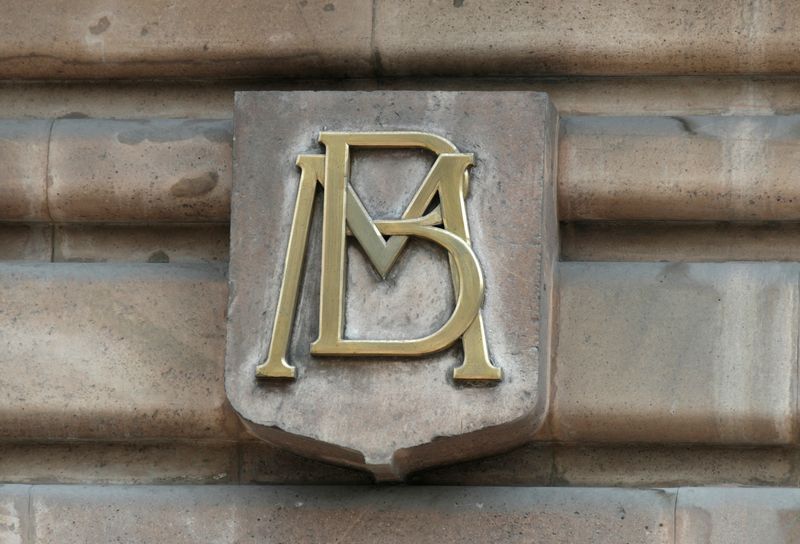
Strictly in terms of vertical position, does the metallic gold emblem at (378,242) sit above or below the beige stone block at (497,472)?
above

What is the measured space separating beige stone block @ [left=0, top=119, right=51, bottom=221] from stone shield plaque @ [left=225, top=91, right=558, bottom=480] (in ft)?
1.82

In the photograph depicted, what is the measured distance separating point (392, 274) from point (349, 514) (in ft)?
1.79

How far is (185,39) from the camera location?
5.03 meters

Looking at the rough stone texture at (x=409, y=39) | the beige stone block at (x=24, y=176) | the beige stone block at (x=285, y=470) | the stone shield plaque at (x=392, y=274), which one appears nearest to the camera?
the stone shield plaque at (x=392, y=274)

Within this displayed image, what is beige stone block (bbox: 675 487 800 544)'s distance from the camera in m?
4.59

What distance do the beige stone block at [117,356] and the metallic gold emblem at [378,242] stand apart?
302 mm

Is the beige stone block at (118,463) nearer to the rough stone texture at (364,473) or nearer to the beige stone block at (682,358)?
the rough stone texture at (364,473)

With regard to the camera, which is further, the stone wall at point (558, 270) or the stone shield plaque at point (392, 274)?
the stone wall at point (558, 270)

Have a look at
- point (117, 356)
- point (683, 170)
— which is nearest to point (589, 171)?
point (683, 170)

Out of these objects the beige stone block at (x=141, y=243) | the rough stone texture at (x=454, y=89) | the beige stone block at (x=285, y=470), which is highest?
the rough stone texture at (x=454, y=89)

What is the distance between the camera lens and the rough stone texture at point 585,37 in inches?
192

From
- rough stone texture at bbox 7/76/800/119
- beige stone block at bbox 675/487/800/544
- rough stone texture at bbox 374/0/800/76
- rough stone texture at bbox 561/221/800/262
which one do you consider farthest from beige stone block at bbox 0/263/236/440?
beige stone block at bbox 675/487/800/544

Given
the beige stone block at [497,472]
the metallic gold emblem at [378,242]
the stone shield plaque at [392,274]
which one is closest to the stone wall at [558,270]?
the beige stone block at [497,472]

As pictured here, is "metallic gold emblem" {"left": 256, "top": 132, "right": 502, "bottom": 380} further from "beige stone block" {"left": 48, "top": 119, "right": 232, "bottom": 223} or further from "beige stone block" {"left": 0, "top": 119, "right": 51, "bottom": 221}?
"beige stone block" {"left": 0, "top": 119, "right": 51, "bottom": 221}
